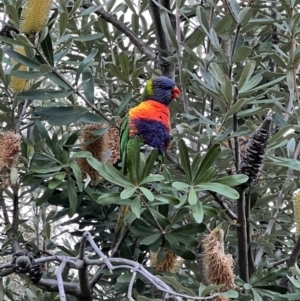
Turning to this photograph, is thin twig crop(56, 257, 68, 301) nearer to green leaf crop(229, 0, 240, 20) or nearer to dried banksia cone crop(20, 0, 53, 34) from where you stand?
dried banksia cone crop(20, 0, 53, 34)

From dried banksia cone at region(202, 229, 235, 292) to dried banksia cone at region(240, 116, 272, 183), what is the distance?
0.15 metres

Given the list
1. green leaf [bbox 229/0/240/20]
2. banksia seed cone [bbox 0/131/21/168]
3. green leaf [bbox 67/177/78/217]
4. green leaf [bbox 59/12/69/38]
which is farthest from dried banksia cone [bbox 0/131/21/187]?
green leaf [bbox 229/0/240/20]

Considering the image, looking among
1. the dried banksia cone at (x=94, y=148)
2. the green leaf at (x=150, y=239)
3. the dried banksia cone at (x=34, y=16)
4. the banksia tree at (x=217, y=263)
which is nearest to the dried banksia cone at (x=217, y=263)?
the banksia tree at (x=217, y=263)

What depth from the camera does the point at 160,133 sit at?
5.00ft

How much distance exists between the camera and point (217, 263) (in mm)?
1043

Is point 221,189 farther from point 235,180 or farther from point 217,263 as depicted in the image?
point 217,263

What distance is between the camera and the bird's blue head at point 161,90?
4.77 ft

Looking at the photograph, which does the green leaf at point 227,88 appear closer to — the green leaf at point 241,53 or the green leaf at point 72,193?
the green leaf at point 241,53

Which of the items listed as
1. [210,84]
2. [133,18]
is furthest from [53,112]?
[133,18]

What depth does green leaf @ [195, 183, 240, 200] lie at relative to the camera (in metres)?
0.93

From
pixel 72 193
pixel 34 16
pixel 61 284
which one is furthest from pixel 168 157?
pixel 61 284

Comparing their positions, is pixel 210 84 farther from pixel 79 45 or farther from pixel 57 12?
pixel 79 45

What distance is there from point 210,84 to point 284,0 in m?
0.27

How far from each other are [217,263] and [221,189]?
0.57 feet
